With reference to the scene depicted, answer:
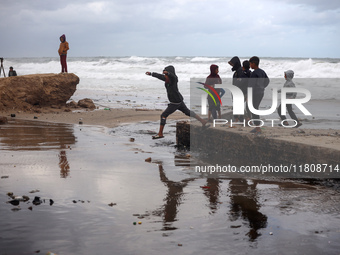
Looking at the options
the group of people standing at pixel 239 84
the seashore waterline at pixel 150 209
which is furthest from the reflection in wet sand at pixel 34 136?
the group of people standing at pixel 239 84

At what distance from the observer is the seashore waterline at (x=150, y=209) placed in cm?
408

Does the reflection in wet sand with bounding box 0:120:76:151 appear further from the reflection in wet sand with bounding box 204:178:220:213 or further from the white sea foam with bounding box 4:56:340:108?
the white sea foam with bounding box 4:56:340:108

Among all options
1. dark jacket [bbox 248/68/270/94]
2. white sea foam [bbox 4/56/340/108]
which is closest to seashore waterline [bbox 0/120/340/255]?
dark jacket [bbox 248/68/270/94]

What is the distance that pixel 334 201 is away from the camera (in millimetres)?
5574

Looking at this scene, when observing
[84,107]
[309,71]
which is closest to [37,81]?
[84,107]

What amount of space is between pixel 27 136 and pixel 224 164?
5181 mm

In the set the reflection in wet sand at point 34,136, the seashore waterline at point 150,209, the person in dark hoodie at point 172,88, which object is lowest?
the seashore waterline at point 150,209

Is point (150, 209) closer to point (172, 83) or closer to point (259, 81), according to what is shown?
point (259, 81)

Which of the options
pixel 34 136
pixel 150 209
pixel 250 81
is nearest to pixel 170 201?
pixel 150 209

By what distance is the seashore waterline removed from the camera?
13.4 feet

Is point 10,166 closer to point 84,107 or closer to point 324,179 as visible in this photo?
point 324,179

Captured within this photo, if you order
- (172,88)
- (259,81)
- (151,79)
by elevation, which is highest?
(151,79)

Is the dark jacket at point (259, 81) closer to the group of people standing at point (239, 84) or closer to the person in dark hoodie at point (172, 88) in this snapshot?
the group of people standing at point (239, 84)

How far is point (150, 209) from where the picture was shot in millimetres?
5113
